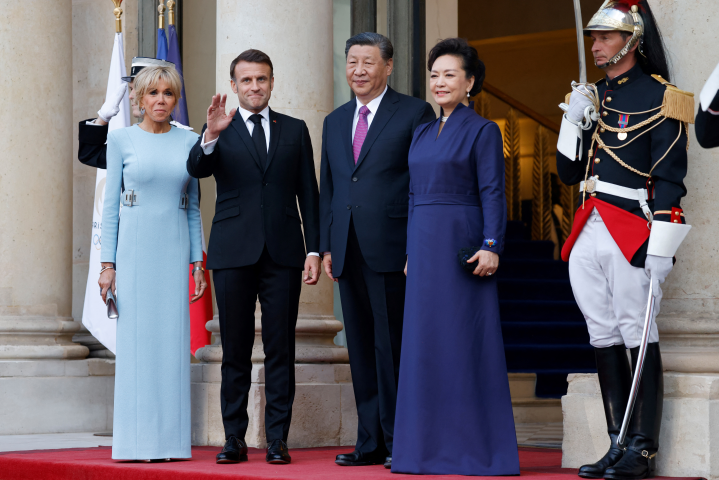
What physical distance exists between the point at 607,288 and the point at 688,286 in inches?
22.0

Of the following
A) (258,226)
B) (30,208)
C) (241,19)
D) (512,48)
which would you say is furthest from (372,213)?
(512,48)

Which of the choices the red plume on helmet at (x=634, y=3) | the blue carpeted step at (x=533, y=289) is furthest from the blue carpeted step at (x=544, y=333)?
the red plume on helmet at (x=634, y=3)

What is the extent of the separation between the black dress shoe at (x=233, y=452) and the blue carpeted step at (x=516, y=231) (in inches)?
270

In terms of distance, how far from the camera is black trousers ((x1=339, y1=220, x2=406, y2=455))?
4695 millimetres

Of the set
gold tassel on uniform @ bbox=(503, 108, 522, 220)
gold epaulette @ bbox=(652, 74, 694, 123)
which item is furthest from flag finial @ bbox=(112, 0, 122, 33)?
gold tassel on uniform @ bbox=(503, 108, 522, 220)

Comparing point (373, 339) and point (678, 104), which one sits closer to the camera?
point (678, 104)

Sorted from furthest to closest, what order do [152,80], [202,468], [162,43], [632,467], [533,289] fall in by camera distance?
[533,289], [162,43], [152,80], [202,468], [632,467]

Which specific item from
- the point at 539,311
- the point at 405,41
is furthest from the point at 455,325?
the point at 539,311

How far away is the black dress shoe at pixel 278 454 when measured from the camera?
482cm

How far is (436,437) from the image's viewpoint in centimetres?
430

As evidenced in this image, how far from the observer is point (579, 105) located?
14.0 ft

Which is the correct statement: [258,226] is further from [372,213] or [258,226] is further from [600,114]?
[600,114]

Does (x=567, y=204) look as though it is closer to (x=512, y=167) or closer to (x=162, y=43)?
(x=512, y=167)

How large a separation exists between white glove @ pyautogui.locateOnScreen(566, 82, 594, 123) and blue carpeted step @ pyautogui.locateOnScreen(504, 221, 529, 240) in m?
7.12
